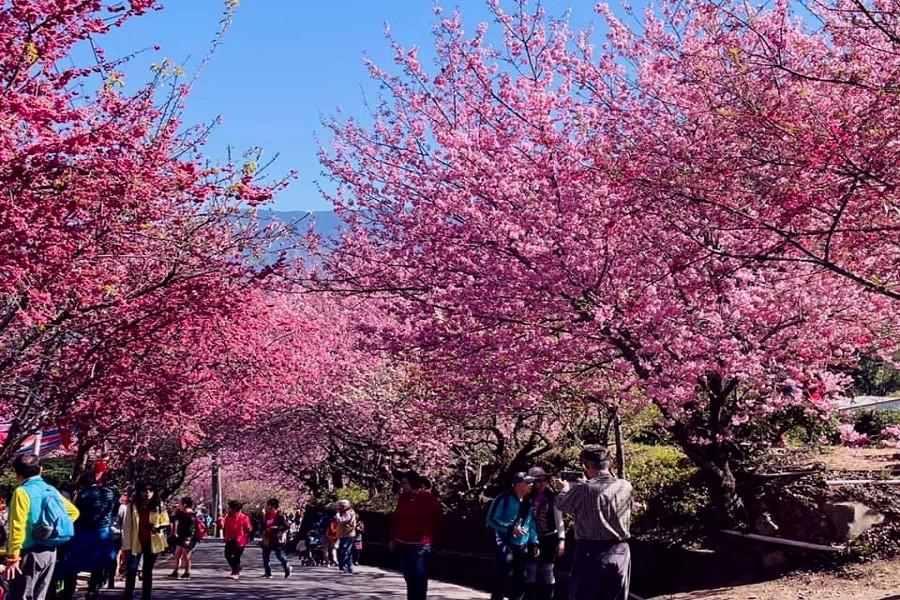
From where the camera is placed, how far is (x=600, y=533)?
760 centimetres

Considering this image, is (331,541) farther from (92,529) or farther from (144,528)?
(92,529)

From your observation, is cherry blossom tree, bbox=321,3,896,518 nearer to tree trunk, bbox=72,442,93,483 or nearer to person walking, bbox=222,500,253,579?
person walking, bbox=222,500,253,579

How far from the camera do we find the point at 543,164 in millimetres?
12023

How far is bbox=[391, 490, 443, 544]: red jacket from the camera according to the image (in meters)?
9.96

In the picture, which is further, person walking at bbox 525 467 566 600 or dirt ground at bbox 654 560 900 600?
person walking at bbox 525 467 566 600

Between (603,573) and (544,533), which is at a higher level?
(544,533)

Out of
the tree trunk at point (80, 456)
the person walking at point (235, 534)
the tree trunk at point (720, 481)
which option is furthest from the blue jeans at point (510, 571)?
the tree trunk at point (80, 456)

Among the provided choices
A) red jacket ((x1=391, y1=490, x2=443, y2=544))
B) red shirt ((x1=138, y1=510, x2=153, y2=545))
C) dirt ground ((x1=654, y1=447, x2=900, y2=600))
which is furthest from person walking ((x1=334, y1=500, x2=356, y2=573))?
red jacket ((x1=391, y1=490, x2=443, y2=544))

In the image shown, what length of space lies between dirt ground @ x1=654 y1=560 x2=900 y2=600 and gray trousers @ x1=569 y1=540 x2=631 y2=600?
135 inches

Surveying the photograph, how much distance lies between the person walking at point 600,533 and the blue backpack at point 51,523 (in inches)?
169

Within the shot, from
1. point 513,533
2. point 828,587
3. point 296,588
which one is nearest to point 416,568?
point 513,533

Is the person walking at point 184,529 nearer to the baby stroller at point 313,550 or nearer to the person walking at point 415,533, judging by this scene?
the person walking at point 415,533

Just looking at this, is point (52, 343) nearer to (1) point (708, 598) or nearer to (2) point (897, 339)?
(1) point (708, 598)

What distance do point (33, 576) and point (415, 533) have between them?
366 cm
